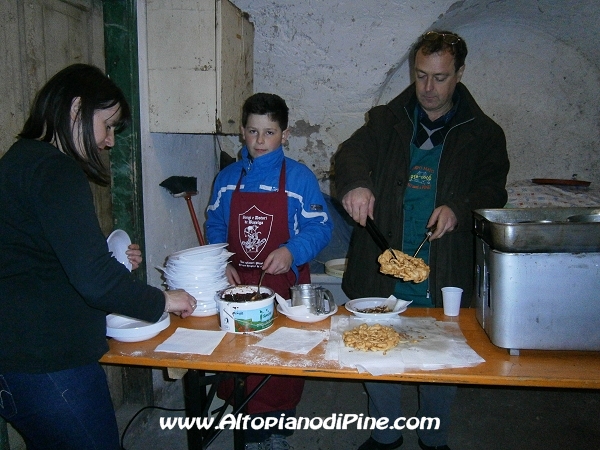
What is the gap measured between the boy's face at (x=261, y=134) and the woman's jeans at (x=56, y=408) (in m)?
1.44

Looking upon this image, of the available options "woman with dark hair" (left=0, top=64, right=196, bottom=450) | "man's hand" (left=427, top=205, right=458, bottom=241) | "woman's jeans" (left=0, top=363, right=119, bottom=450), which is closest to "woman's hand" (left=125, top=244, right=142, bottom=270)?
"woman with dark hair" (left=0, top=64, right=196, bottom=450)

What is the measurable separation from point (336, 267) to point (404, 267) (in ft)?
7.32

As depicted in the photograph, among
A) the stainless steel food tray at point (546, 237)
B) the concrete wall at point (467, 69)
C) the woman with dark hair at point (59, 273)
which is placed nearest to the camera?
the woman with dark hair at point (59, 273)

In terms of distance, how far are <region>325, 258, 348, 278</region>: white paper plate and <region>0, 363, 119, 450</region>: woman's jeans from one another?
108 inches

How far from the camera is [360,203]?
7.33ft

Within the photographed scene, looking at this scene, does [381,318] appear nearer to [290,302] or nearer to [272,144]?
[290,302]

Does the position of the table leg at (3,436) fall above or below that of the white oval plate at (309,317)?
below

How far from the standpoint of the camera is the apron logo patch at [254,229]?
255 centimetres

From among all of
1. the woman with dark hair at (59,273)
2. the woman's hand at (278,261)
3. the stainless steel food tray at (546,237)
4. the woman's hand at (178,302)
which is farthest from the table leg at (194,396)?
the stainless steel food tray at (546,237)

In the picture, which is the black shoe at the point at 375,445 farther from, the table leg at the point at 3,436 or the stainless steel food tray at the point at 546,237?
the table leg at the point at 3,436

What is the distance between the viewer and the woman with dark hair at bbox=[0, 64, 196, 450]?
137cm

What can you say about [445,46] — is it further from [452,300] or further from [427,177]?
[452,300]

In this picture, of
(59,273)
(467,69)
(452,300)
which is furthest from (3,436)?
(467,69)

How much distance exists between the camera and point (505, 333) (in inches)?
67.0
